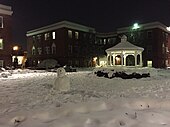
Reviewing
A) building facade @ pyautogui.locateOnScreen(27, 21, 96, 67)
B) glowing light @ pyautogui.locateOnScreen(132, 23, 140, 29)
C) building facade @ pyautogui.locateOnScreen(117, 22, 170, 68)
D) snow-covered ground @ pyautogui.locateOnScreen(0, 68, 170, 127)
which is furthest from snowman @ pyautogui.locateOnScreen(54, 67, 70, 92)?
glowing light @ pyautogui.locateOnScreen(132, 23, 140, 29)

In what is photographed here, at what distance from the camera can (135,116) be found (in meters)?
7.25

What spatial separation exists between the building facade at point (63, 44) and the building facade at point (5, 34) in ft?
43.4

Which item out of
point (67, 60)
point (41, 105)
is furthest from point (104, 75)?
point (67, 60)

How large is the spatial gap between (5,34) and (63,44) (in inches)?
564

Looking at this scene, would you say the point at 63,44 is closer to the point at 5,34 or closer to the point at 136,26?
the point at 5,34

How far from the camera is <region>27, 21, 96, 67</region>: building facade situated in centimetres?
4872

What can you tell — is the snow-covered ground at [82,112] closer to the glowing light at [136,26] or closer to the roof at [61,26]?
the roof at [61,26]

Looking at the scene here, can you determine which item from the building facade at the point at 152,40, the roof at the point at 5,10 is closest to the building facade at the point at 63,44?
the building facade at the point at 152,40

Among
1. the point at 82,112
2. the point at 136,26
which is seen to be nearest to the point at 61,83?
the point at 82,112

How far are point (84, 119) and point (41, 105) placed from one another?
2.32 meters

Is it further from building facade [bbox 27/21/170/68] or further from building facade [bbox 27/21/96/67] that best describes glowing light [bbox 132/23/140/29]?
building facade [bbox 27/21/96/67]

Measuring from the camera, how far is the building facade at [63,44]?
48.7 meters

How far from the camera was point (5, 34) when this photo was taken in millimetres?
37781

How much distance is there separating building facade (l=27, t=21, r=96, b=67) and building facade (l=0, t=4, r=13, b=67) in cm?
1322
